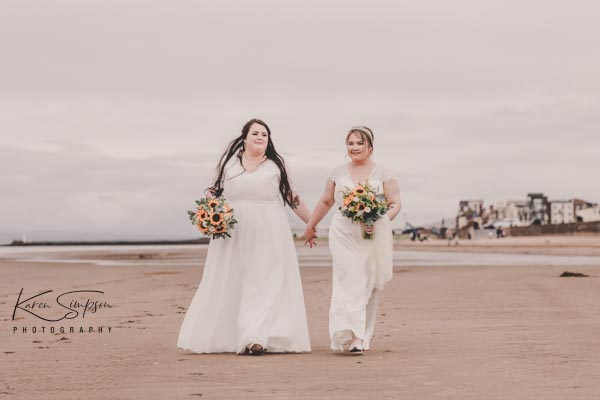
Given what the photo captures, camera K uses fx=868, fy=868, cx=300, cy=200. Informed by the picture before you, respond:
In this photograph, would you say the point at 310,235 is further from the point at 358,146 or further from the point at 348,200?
the point at 358,146

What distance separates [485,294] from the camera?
16.3 metres

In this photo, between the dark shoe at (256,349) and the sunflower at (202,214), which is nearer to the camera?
the dark shoe at (256,349)

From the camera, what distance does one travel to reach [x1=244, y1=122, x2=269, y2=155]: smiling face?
Result: 9.33m

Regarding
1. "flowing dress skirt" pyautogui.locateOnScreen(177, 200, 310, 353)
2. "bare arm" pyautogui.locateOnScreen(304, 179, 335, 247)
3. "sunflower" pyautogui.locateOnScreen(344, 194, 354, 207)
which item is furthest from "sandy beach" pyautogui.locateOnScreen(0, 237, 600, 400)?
"sunflower" pyautogui.locateOnScreen(344, 194, 354, 207)

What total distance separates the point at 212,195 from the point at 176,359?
1.95 meters

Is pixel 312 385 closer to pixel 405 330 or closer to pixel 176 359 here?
pixel 176 359

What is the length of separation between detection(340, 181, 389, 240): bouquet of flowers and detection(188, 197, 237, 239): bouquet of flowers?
1.21 m

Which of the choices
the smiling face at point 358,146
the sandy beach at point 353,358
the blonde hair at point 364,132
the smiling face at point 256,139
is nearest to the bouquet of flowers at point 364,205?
the smiling face at point 358,146

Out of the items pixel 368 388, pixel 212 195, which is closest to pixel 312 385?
pixel 368 388

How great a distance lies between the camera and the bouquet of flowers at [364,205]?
8.83 metres

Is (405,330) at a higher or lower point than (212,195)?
lower

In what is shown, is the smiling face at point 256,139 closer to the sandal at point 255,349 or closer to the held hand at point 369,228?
the held hand at point 369,228

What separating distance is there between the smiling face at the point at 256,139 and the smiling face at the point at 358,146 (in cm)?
94

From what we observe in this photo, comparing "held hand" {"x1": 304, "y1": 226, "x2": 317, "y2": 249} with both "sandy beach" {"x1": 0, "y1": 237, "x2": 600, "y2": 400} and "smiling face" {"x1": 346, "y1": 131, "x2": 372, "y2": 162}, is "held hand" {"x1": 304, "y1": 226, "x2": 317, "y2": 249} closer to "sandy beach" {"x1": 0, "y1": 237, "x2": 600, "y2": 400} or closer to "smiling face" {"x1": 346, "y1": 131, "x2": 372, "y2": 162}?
"smiling face" {"x1": 346, "y1": 131, "x2": 372, "y2": 162}
